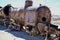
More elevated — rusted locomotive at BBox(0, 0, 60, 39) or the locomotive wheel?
rusted locomotive at BBox(0, 0, 60, 39)

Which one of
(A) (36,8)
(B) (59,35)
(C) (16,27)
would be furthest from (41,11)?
(C) (16,27)

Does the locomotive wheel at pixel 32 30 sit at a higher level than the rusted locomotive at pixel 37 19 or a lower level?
lower

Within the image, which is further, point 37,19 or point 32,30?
point 32,30

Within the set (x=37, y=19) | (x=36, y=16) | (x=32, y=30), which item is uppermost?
(x=36, y=16)

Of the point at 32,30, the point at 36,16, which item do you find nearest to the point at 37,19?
the point at 36,16

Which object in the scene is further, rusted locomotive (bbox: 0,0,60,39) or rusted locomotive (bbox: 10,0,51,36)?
rusted locomotive (bbox: 10,0,51,36)

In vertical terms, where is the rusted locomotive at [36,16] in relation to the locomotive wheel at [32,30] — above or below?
above

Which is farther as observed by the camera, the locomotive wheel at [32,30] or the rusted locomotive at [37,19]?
the locomotive wheel at [32,30]

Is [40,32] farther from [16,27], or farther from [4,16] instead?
[4,16]

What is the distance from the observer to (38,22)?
1368 centimetres

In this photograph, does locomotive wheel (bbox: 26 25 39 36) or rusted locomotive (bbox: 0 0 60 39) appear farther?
locomotive wheel (bbox: 26 25 39 36)

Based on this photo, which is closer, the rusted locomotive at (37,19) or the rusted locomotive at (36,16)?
the rusted locomotive at (37,19)

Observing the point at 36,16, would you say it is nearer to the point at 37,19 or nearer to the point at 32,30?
the point at 37,19

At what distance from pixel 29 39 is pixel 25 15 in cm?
355
